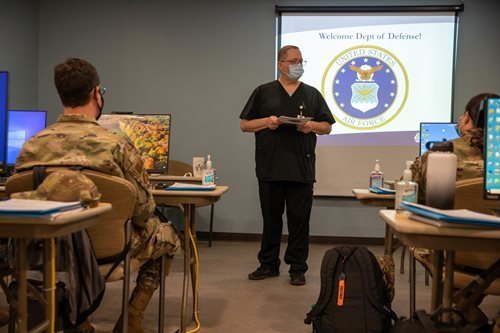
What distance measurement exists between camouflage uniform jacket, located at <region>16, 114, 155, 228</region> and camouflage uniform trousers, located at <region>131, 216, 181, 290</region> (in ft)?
0.52

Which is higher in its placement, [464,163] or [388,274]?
[464,163]

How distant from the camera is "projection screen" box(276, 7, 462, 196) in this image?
4988 mm

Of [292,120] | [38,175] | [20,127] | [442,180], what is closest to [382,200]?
[292,120]

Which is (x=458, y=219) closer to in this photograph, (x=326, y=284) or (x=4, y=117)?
(x=326, y=284)

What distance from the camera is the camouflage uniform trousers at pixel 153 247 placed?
82.2 inches

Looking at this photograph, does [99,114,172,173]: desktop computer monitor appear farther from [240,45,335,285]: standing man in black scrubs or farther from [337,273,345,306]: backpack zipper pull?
[337,273,345,306]: backpack zipper pull

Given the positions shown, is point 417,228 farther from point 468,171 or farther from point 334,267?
point 334,267

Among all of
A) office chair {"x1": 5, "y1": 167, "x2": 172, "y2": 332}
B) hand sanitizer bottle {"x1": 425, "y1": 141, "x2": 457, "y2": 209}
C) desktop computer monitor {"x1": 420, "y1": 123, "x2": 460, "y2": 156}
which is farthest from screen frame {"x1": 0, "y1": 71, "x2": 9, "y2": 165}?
desktop computer monitor {"x1": 420, "y1": 123, "x2": 460, "y2": 156}

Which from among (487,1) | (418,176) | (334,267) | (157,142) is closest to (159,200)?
(157,142)

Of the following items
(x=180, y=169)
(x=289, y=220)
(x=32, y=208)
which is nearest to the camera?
(x=32, y=208)

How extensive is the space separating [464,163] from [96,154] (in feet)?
4.99

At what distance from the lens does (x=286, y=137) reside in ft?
11.8

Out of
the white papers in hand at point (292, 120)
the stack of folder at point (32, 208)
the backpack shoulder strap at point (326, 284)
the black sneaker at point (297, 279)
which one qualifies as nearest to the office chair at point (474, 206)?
the backpack shoulder strap at point (326, 284)

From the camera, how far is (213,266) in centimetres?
408
